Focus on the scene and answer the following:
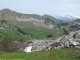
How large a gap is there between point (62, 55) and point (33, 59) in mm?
5621

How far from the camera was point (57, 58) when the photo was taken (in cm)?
3434

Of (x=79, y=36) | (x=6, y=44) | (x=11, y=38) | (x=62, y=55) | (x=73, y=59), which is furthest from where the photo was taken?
(x=11, y=38)

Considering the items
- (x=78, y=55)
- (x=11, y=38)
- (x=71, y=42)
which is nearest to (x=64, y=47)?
(x=71, y=42)

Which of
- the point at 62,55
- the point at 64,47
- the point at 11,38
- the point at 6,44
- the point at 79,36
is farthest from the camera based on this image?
the point at 11,38

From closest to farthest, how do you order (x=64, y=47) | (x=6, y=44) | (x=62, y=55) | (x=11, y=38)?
(x=62, y=55) < (x=64, y=47) < (x=6, y=44) < (x=11, y=38)

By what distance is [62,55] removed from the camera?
Result: 36438 mm

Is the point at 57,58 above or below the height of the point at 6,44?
above

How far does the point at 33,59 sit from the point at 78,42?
15222 mm

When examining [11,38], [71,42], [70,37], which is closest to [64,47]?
[71,42]

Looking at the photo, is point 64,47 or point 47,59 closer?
point 47,59

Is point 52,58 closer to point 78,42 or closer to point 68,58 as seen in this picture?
point 68,58

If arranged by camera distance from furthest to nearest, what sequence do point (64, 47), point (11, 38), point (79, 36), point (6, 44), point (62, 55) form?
point (11, 38)
point (6, 44)
point (79, 36)
point (64, 47)
point (62, 55)

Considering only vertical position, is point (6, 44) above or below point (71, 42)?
below

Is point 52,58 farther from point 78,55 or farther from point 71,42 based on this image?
point 71,42
